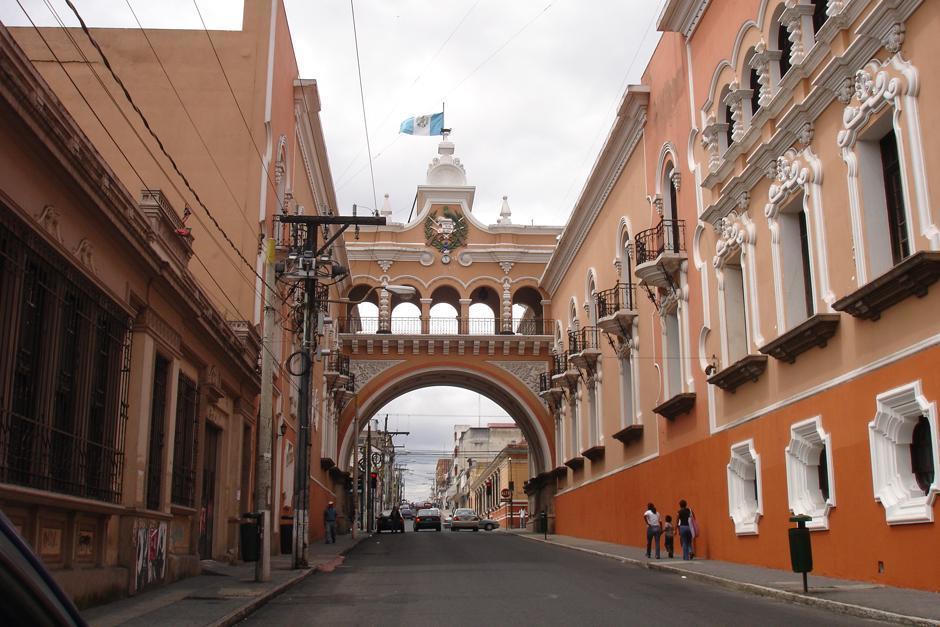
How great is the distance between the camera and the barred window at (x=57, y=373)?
10.2 meters

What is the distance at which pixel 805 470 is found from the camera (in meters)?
16.7

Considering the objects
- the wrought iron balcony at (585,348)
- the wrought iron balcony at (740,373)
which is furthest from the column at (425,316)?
the wrought iron balcony at (740,373)

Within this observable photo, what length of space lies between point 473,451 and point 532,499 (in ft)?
199

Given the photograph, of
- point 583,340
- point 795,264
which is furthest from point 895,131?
point 583,340

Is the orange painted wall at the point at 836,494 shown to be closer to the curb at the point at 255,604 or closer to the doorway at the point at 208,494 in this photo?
the curb at the point at 255,604

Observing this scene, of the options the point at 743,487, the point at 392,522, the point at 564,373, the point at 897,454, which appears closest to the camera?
the point at 897,454

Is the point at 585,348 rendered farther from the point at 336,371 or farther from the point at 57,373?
the point at 57,373

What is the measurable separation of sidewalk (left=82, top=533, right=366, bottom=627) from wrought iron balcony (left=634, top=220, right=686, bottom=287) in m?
10.6

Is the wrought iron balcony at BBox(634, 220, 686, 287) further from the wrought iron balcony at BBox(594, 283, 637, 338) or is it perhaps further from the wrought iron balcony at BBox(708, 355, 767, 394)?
the wrought iron balcony at BBox(708, 355, 767, 394)

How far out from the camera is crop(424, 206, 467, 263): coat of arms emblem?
46375mm

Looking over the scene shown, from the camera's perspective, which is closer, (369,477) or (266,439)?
(266,439)

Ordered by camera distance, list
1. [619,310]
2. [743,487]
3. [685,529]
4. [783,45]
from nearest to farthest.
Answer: [783,45]
[743,487]
[685,529]
[619,310]

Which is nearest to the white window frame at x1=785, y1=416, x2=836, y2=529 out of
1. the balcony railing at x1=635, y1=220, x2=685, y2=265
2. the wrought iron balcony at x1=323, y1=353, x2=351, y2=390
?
the balcony railing at x1=635, y1=220, x2=685, y2=265

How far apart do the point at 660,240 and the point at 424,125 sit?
1619 centimetres
